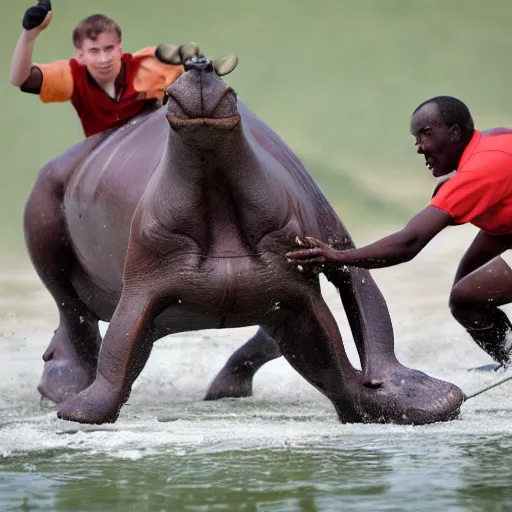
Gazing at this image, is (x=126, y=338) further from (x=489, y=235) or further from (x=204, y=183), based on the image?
(x=489, y=235)

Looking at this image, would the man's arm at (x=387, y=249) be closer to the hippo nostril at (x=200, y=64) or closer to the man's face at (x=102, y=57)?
the hippo nostril at (x=200, y=64)

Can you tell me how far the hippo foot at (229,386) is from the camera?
6.28 metres

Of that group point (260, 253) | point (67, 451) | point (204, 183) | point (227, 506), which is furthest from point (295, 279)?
point (227, 506)

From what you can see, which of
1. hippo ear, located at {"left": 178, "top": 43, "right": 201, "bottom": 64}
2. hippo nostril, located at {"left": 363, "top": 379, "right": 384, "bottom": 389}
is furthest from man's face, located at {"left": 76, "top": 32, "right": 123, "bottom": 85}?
hippo nostril, located at {"left": 363, "top": 379, "right": 384, "bottom": 389}

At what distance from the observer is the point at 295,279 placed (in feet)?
15.7

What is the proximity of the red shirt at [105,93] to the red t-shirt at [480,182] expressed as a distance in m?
1.44

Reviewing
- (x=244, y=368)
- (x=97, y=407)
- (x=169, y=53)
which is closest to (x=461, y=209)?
(x=169, y=53)

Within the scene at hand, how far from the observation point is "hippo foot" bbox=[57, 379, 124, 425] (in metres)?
4.79

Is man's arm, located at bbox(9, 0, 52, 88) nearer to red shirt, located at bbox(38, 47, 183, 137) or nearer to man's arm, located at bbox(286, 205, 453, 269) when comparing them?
red shirt, located at bbox(38, 47, 183, 137)

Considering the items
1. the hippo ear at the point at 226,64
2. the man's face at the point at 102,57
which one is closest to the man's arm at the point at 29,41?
the man's face at the point at 102,57

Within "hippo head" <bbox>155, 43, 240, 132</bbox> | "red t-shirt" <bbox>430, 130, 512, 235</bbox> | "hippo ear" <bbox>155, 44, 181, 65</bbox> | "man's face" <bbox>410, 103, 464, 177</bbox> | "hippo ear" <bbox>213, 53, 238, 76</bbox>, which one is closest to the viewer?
"hippo head" <bbox>155, 43, 240, 132</bbox>

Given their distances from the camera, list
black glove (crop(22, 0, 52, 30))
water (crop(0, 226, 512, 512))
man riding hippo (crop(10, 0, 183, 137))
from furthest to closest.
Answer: man riding hippo (crop(10, 0, 183, 137))
black glove (crop(22, 0, 52, 30))
water (crop(0, 226, 512, 512))

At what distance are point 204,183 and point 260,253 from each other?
318mm

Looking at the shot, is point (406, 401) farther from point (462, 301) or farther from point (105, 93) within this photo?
point (105, 93)
